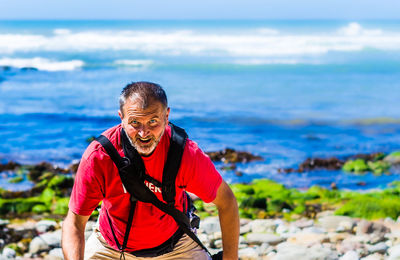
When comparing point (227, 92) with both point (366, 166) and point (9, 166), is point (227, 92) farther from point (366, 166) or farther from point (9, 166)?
point (9, 166)

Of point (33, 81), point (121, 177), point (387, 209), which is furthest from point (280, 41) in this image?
point (121, 177)

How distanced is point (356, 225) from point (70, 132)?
11679mm

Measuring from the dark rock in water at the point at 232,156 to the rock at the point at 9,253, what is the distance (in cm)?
735

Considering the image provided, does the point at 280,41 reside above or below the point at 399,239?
above

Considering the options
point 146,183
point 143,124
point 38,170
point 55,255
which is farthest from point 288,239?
point 38,170

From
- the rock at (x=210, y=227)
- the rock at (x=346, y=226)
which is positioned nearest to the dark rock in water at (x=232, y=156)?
the rock at (x=346, y=226)

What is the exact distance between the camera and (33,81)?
27656 mm

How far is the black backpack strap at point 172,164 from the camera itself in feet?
10.3

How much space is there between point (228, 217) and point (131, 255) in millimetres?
664

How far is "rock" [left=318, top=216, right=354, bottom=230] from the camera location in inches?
295

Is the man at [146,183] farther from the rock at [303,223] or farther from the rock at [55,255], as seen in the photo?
the rock at [303,223]

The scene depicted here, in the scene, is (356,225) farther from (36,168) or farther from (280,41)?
(280,41)

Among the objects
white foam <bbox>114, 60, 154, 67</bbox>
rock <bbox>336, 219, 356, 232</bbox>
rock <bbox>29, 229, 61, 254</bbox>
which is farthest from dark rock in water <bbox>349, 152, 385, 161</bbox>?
white foam <bbox>114, 60, 154, 67</bbox>

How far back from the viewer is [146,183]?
3.18m
